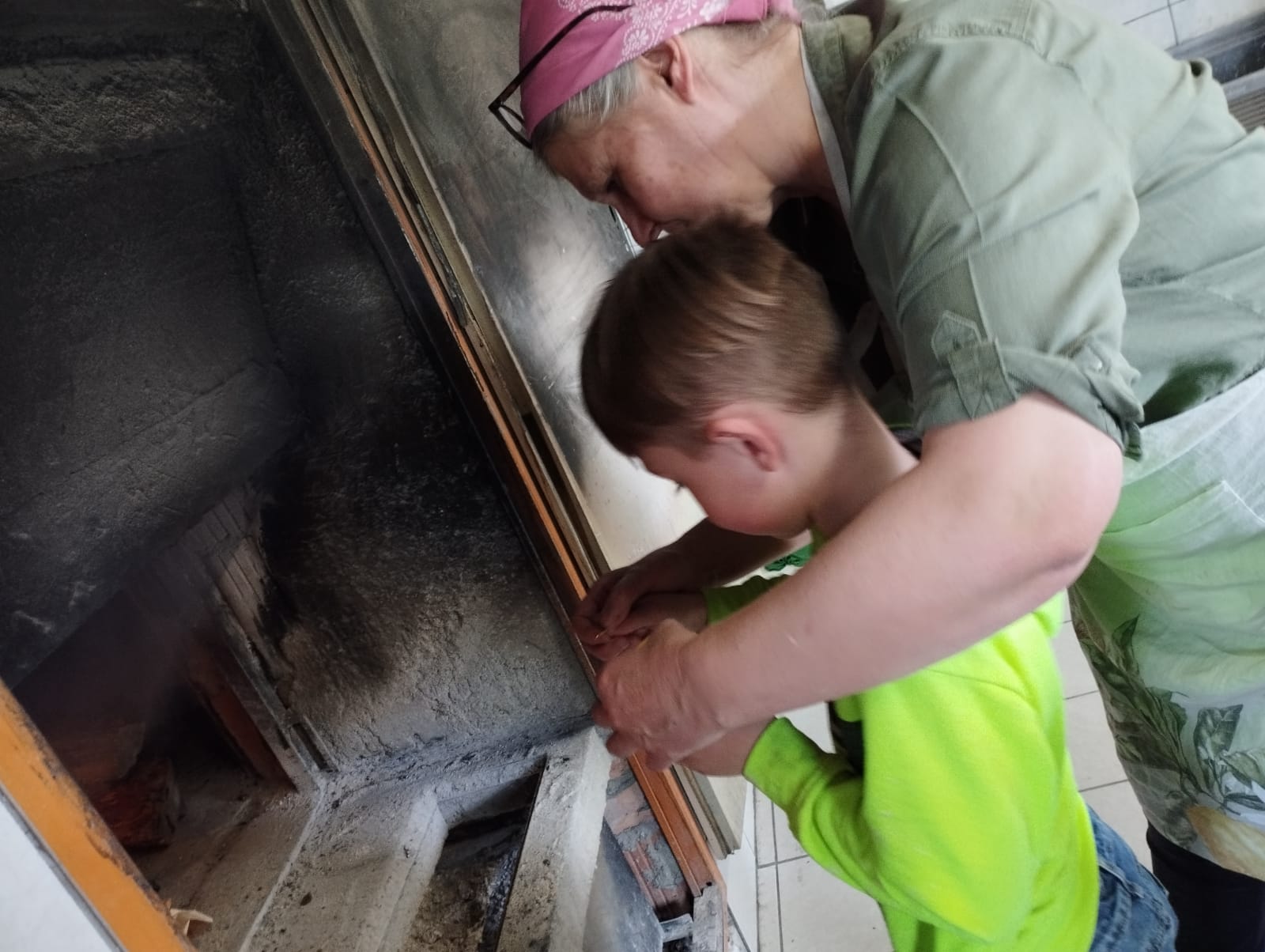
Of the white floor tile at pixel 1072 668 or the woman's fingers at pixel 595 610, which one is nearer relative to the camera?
the woman's fingers at pixel 595 610

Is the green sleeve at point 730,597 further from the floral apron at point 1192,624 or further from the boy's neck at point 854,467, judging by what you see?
the floral apron at point 1192,624

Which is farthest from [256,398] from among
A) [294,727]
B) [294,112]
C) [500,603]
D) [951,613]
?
[951,613]

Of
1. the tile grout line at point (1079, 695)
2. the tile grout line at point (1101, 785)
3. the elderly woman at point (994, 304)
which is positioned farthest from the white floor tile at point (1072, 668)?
the elderly woman at point (994, 304)

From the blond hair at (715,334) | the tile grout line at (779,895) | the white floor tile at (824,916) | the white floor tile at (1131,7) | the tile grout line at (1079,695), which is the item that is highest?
the blond hair at (715,334)

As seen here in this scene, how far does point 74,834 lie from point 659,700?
1.25 ft

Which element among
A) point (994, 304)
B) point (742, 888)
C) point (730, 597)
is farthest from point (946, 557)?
point (742, 888)

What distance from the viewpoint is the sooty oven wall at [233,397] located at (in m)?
0.78

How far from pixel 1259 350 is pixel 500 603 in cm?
97

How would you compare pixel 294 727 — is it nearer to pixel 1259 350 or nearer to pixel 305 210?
pixel 305 210

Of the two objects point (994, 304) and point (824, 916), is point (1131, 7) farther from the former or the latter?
point (994, 304)

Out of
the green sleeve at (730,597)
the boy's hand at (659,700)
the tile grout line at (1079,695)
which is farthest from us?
the tile grout line at (1079,695)

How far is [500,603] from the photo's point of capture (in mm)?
1333

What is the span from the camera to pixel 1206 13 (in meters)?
2.92

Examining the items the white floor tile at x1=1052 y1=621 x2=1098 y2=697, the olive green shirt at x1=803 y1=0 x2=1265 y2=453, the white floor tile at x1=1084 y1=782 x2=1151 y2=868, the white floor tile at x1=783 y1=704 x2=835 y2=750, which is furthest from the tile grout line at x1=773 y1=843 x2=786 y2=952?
the olive green shirt at x1=803 y1=0 x2=1265 y2=453
